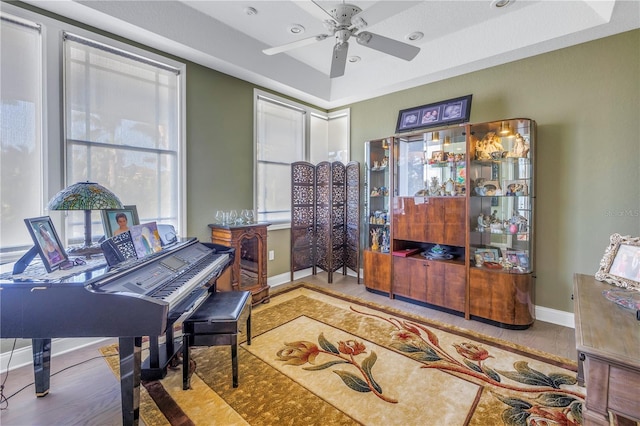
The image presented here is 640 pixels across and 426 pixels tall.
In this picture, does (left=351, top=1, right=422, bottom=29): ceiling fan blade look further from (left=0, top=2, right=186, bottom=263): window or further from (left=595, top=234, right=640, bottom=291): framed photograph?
(left=595, top=234, right=640, bottom=291): framed photograph

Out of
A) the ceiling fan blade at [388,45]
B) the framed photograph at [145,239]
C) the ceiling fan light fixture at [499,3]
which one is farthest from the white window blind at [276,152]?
the ceiling fan light fixture at [499,3]

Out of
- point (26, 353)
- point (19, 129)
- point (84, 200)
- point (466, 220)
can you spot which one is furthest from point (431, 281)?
point (19, 129)

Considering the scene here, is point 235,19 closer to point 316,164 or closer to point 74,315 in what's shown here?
point 316,164

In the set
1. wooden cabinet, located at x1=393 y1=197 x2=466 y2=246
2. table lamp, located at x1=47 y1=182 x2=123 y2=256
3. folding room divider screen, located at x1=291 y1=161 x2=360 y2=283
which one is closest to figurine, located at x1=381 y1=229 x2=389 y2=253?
wooden cabinet, located at x1=393 y1=197 x2=466 y2=246

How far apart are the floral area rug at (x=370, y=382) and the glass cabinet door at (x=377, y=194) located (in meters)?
1.46

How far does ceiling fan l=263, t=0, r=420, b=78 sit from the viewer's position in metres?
1.99

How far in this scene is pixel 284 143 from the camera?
4504mm

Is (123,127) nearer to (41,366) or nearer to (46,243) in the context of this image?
(46,243)

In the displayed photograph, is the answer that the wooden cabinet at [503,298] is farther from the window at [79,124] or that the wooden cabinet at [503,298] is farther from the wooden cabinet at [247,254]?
the window at [79,124]

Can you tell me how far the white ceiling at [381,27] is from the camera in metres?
2.53

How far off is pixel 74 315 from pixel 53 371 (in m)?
1.47

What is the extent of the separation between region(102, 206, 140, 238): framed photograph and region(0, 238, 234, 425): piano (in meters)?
0.46

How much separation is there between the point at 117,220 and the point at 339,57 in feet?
7.43

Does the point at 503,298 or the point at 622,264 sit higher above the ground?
the point at 622,264
